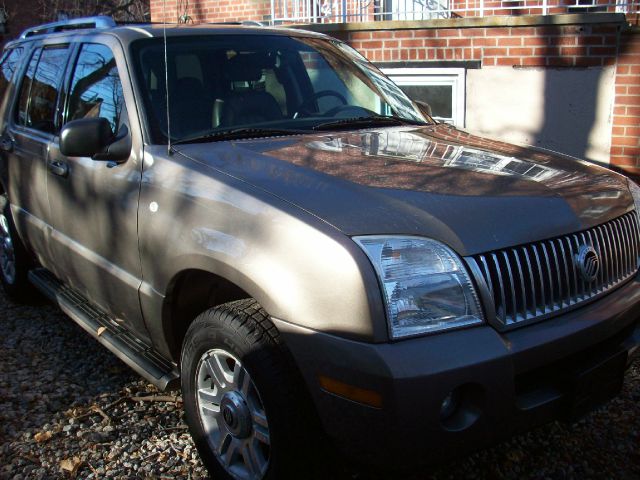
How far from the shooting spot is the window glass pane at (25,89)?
4.58 metres

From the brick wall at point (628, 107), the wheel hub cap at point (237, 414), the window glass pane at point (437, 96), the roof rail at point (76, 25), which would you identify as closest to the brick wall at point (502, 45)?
the brick wall at point (628, 107)

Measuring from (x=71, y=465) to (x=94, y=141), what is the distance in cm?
145

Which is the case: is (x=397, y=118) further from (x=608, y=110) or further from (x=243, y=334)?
(x=608, y=110)

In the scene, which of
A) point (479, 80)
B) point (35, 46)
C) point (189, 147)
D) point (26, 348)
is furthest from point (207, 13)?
point (189, 147)

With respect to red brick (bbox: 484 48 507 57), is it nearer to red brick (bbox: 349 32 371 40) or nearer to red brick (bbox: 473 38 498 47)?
red brick (bbox: 473 38 498 47)

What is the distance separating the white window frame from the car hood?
3837mm

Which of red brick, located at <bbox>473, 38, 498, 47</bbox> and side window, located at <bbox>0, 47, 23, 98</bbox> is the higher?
red brick, located at <bbox>473, 38, 498, 47</bbox>

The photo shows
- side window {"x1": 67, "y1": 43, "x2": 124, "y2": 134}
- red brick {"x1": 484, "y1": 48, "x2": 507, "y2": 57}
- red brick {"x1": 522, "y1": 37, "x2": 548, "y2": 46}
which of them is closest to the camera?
side window {"x1": 67, "y1": 43, "x2": 124, "y2": 134}

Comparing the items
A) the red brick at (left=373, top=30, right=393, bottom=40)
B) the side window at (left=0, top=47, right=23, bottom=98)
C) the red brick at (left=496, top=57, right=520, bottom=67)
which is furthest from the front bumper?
the red brick at (left=373, top=30, right=393, bottom=40)

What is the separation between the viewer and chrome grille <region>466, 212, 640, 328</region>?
232 cm

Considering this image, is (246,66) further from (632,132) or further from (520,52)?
(632,132)

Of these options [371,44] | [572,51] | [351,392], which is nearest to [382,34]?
[371,44]

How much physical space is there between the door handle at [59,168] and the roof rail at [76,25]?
83cm

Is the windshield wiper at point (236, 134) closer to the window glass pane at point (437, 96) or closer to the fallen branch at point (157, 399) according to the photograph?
the fallen branch at point (157, 399)
